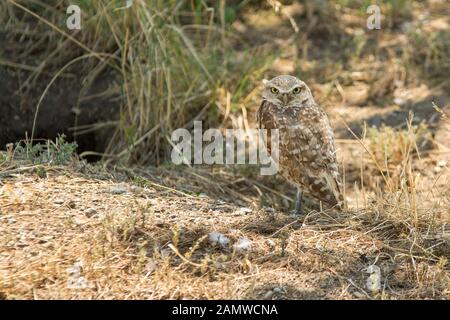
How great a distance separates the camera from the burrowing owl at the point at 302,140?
16.4 feet

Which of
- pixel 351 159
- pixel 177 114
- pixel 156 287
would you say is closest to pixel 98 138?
pixel 177 114

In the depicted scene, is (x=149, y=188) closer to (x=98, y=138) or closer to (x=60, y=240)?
(x=60, y=240)

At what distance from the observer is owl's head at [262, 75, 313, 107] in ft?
16.6

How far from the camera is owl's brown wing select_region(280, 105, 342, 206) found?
4996 mm

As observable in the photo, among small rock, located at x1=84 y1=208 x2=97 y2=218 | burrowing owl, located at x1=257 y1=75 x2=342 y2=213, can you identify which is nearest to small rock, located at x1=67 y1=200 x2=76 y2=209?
small rock, located at x1=84 y1=208 x2=97 y2=218

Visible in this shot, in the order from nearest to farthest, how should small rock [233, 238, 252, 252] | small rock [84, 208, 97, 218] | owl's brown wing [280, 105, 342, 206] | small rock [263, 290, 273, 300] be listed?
small rock [263, 290, 273, 300]
small rock [233, 238, 252, 252]
small rock [84, 208, 97, 218]
owl's brown wing [280, 105, 342, 206]

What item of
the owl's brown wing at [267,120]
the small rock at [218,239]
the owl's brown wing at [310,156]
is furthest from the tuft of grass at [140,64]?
the small rock at [218,239]

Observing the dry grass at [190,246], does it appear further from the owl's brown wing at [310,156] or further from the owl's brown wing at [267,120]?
the owl's brown wing at [267,120]

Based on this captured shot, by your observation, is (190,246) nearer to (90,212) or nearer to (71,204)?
(90,212)

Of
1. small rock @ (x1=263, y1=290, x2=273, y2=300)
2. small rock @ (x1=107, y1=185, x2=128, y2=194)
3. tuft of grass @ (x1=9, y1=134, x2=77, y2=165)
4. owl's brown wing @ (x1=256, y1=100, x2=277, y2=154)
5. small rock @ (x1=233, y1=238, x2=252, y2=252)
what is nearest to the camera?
small rock @ (x1=263, y1=290, x2=273, y2=300)

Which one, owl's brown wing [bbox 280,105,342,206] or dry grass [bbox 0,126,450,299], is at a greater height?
owl's brown wing [bbox 280,105,342,206]

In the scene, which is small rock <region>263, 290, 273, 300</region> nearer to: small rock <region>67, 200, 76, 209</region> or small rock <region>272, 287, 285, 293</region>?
small rock <region>272, 287, 285, 293</region>

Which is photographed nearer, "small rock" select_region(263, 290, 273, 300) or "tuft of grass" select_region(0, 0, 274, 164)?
"small rock" select_region(263, 290, 273, 300)

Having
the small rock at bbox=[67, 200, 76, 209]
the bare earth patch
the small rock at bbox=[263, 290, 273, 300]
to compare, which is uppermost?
the small rock at bbox=[67, 200, 76, 209]
